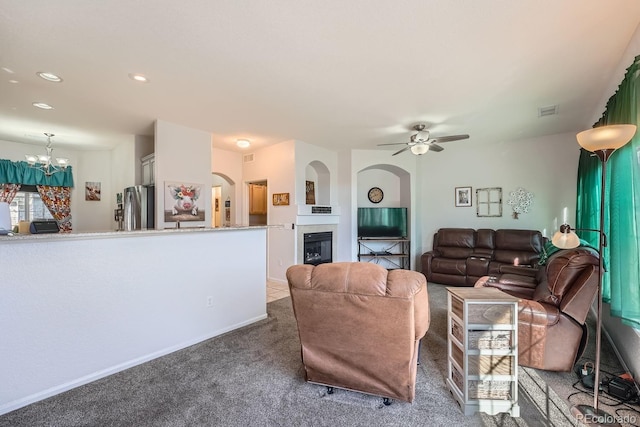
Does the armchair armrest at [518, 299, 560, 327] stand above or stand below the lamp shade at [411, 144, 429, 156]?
below

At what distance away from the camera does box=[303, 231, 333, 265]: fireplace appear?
5676 millimetres

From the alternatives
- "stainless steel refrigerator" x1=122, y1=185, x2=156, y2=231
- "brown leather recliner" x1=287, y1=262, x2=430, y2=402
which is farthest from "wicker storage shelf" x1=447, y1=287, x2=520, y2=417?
"stainless steel refrigerator" x1=122, y1=185, x2=156, y2=231

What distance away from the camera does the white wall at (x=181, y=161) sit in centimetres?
419

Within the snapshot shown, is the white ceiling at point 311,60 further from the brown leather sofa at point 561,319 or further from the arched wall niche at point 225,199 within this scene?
the arched wall niche at point 225,199

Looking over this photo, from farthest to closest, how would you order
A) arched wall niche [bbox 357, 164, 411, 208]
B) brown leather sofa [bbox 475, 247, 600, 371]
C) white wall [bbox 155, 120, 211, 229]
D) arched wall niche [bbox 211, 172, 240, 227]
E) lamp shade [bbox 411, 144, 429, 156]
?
arched wall niche [bbox 357, 164, 411, 208] → arched wall niche [bbox 211, 172, 240, 227] → lamp shade [bbox 411, 144, 429, 156] → white wall [bbox 155, 120, 211, 229] → brown leather sofa [bbox 475, 247, 600, 371]

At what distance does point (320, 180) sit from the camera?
6.46m

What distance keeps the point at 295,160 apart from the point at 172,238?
3114mm

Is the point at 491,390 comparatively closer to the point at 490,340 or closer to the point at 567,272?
the point at 490,340

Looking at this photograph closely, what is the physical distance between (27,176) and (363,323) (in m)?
7.35

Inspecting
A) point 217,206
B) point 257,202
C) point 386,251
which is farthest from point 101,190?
point 386,251

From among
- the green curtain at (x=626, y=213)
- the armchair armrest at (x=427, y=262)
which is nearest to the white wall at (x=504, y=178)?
the armchair armrest at (x=427, y=262)

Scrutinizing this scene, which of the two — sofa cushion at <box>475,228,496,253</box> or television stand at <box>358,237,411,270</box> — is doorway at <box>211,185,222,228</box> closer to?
television stand at <box>358,237,411,270</box>

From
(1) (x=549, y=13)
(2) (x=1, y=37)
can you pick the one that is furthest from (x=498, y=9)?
(2) (x=1, y=37)

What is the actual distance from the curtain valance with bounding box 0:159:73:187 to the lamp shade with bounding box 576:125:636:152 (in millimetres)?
8398
